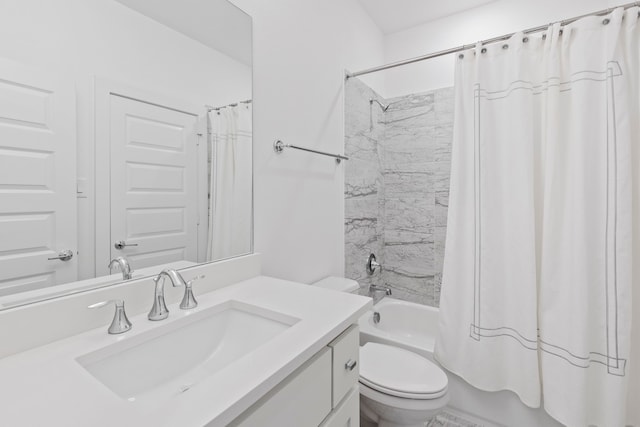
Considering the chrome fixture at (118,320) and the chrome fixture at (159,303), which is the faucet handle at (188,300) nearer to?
the chrome fixture at (159,303)

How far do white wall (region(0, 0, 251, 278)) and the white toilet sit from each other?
1.18 meters

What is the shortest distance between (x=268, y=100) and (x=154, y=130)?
585 mm

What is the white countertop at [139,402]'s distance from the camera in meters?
0.46

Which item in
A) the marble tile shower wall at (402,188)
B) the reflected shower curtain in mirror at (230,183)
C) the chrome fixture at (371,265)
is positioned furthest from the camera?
the chrome fixture at (371,265)

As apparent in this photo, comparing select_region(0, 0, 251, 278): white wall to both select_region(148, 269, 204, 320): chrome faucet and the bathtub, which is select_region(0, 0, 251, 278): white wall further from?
the bathtub

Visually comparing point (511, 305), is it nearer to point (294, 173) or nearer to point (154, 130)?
point (294, 173)

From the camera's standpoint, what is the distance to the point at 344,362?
2.89 ft

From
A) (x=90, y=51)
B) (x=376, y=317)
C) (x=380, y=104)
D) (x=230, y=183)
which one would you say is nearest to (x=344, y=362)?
(x=230, y=183)

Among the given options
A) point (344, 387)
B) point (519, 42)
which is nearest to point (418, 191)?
point (519, 42)

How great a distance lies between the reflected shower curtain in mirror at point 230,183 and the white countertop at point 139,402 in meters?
0.36

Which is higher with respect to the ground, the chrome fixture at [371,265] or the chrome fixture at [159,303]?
the chrome fixture at [159,303]

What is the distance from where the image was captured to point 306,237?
5.54 ft

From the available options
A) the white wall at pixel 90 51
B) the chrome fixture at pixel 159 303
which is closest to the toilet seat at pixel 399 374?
the chrome fixture at pixel 159 303

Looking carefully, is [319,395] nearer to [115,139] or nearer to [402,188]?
[115,139]
